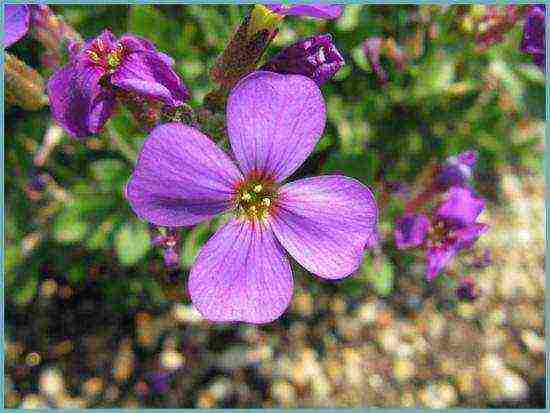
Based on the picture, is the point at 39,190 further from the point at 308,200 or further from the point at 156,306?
the point at 308,200

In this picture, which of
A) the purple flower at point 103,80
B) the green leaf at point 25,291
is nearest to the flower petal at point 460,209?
the purple flower at point 103,80

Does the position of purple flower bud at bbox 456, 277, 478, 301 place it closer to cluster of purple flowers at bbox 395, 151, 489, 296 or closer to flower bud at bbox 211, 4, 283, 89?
cluster of purple flowers at bbox 395, 151, 489, 296

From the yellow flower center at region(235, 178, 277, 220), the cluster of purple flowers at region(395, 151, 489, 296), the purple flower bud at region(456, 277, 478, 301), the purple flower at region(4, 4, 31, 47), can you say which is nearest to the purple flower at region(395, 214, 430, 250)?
the cluster of purple flowers at region(395, 151, 489, 296)

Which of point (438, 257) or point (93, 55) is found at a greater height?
point (93, 55)

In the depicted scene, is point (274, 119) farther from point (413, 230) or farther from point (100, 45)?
point (413, 230)

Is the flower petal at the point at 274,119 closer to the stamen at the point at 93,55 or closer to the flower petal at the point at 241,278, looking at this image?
the flower petal at the point at 241,278

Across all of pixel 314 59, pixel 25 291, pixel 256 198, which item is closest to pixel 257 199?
pixel 256 198
